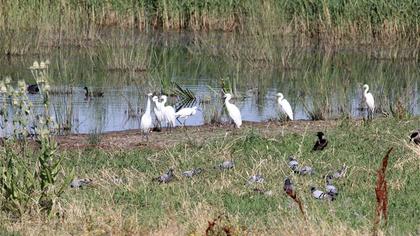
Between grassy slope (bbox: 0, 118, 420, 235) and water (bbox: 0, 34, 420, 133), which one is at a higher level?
→ grassy slope (bbox: 0, 118, 420, 235)

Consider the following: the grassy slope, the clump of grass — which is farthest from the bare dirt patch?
the grassy slope

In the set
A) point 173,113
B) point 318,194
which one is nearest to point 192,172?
point 318,194

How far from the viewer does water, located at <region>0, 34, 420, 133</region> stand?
16.7 metres

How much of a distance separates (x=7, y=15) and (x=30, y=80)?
13.0ft

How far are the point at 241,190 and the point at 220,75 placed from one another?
11544 mm

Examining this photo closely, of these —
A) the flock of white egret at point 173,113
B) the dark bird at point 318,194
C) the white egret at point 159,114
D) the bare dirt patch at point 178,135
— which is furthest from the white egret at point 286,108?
the dark bird at point 318,194

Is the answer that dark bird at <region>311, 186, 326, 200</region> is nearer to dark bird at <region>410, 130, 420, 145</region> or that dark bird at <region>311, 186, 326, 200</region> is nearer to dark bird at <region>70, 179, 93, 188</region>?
dark bird at <region>70, 179, 93, 188</region>

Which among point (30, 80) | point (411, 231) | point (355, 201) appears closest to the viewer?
point (411, 231)

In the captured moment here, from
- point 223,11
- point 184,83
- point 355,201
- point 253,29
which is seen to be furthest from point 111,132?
point 223,11

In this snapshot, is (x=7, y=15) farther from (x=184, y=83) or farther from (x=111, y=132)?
(x=111, y=132)

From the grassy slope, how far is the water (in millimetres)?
3618

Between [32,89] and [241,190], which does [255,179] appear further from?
[32,89]

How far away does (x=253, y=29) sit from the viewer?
2375cm

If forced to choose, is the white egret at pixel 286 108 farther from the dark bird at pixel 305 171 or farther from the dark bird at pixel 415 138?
the dark bird at pixel 305 171
